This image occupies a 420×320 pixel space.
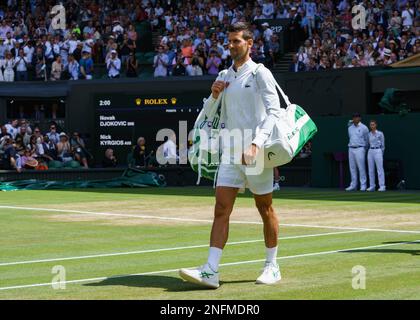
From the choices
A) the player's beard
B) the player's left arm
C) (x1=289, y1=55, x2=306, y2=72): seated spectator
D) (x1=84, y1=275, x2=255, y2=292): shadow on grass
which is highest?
(x1=289, y1=55, x2=306, y2=72): seated spectator

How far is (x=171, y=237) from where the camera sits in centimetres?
1500

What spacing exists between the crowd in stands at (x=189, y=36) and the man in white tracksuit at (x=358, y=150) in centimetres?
294

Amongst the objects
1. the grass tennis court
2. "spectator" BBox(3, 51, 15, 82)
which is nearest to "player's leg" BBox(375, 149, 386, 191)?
the grass tennis court

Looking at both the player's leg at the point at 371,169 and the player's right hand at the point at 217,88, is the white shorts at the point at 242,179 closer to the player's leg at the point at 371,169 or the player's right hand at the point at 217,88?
the player's right hand at the point at 217,88

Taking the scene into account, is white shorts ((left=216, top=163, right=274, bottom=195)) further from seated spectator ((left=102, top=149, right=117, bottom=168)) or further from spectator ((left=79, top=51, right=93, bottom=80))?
spectator ((left=79, top=51, right=93, bottom=80))

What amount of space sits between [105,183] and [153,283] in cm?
2254

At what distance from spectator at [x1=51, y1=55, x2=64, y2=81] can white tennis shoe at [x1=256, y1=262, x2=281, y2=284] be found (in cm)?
2912

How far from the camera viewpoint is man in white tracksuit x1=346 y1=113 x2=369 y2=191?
29328 millimetres

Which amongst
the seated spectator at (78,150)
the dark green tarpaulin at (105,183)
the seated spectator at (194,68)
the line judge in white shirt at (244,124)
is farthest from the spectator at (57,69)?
the line judge in white shirt at (244,124)

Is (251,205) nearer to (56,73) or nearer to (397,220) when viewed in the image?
(397,220)

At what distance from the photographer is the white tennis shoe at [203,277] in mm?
9156

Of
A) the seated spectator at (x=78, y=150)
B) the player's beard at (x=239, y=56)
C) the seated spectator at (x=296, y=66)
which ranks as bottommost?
the seated spectator at (x=78, y=150)

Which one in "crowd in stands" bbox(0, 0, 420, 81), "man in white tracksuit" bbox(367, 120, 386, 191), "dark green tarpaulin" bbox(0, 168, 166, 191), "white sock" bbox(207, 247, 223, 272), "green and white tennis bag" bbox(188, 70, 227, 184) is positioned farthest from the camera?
"crowd in stands" bbox(0, 0, 420, 81)

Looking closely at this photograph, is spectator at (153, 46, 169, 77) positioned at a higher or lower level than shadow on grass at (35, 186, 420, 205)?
higher
